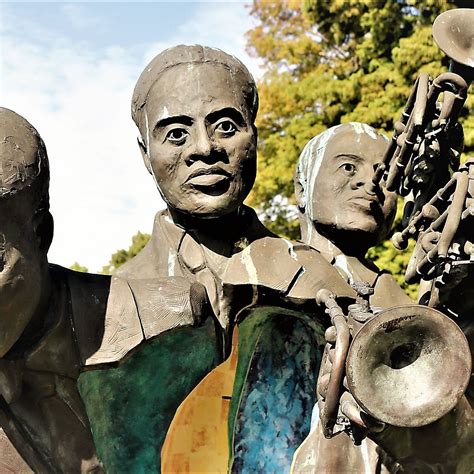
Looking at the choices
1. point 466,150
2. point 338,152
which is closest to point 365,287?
point 338,152

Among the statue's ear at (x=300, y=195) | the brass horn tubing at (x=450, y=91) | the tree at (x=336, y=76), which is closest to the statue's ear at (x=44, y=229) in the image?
the statue's ear at (x=300, y=195)

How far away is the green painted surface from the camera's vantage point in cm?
331

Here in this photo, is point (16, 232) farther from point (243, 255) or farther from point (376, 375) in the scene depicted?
point (376, 375)

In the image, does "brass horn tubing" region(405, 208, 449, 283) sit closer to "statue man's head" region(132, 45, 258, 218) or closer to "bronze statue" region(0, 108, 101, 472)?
"statue man's head" region(132, 45, 258, 218)

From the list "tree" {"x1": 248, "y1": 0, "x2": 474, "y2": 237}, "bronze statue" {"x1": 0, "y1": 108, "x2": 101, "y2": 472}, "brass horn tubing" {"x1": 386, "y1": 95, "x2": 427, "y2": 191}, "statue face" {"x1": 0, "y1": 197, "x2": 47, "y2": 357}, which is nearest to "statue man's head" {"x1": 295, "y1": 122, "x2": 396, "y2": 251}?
"brass horn tubing" {"x1": 386, "y1": 95, "x2": 427, "y2": 191}

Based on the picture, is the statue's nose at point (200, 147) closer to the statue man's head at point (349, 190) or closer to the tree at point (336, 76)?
the statue man's head at point (349, 190)

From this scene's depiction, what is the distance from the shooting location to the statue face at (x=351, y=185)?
3.76 meters

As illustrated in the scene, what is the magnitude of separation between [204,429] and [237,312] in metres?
0.49

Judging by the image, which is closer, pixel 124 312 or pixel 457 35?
pixel 124 312

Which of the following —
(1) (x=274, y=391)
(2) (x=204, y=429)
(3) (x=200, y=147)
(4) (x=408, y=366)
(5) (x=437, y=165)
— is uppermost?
(3) (x=200, y=147)

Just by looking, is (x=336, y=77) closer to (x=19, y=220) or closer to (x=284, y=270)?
(x=284, y=270)

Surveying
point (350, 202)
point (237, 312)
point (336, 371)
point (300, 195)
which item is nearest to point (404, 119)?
point (350, 202)

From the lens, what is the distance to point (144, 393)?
339cm

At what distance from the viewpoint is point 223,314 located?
3.42m
